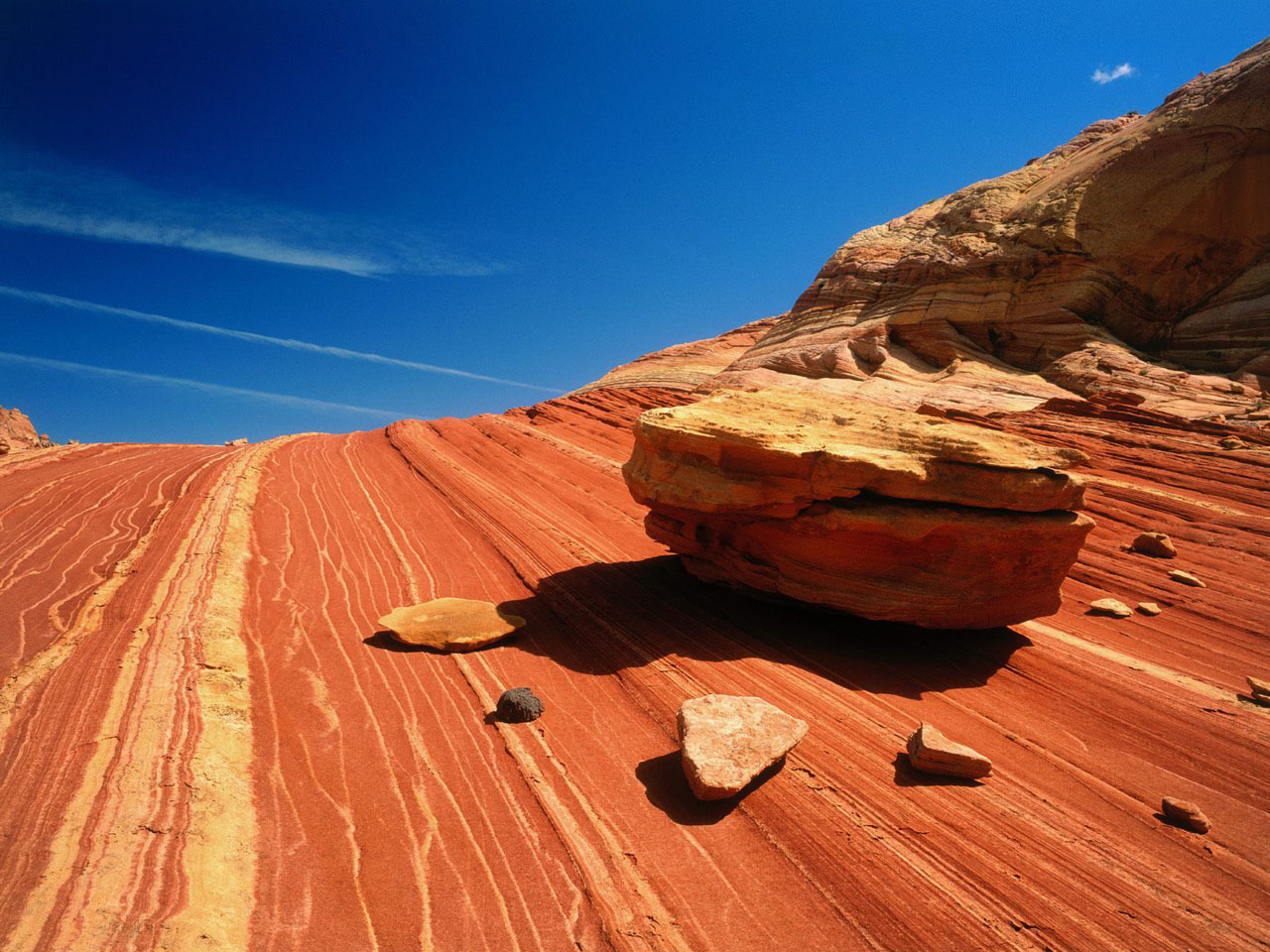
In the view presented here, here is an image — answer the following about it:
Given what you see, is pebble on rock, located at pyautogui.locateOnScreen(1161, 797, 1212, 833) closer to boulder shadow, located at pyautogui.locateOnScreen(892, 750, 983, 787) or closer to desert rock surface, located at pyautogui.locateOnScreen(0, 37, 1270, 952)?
desert rock surface, located at pyautogui.locateOnScreen(0, 37, 1270, 952)

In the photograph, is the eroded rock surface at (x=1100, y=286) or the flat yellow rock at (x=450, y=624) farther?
the eroded rock surface at (x=1100, y=286)

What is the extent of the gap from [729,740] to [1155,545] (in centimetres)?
953

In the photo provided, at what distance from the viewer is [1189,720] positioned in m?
5.23

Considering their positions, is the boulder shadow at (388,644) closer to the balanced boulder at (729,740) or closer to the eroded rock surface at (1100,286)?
the balanced boulder at (729,740)

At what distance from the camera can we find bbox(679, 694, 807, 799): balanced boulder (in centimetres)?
371

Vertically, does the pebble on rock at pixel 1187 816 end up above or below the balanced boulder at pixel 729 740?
below

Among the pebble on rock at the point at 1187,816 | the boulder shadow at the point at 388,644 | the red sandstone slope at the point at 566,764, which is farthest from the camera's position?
the boulder shadow at the point at 388,644

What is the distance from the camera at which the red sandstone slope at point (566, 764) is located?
2.90 meters

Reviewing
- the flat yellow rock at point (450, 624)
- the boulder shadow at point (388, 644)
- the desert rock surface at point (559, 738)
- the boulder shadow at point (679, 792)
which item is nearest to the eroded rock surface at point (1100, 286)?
the desert rock surface at point (559, 738)

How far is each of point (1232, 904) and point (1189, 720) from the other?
8.35ft

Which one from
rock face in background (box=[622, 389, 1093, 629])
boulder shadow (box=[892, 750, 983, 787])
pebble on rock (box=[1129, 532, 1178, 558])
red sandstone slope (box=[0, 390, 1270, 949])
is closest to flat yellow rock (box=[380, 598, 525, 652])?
red sandstone slope (box=[0, 390, 1270, 949])

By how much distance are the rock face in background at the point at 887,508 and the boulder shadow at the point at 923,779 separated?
2.07 meters

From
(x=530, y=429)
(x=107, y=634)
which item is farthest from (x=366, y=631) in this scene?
(x=530, y=429)

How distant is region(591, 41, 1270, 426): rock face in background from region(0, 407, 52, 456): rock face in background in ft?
71.5
